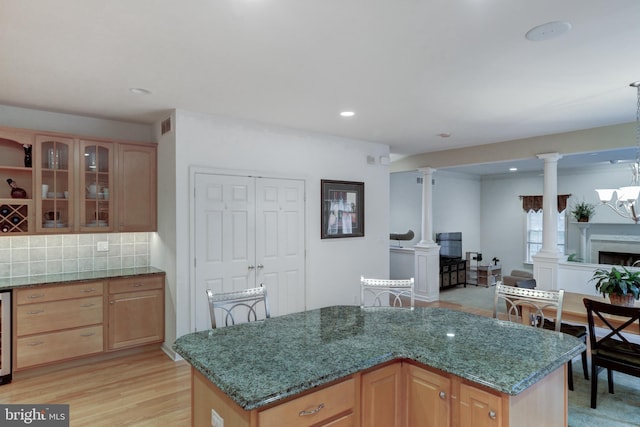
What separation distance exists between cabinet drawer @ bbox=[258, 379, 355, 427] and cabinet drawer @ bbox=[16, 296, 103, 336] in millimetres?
3177

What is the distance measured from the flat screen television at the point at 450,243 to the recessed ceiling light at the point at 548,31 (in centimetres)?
692

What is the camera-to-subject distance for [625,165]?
738cm

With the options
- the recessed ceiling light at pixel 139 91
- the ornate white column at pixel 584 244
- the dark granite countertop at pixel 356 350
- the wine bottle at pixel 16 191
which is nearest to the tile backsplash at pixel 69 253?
the wine bottle at pixel 16 191

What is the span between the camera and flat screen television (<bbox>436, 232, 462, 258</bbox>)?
877 cm

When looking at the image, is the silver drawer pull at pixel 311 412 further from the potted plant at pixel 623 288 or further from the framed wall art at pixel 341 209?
the framed wall art at pixel 341 209

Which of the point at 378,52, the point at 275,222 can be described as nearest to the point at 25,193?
the point at 275,222

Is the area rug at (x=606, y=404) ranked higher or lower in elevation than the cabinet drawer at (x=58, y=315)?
lower

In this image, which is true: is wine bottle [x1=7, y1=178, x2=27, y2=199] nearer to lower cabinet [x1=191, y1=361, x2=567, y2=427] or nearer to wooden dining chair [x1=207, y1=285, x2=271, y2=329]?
wooden dining chair [x1=207, y1=285, x2=271, y2=329]


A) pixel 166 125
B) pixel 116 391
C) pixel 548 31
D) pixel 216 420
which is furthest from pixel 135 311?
pixel 548 31

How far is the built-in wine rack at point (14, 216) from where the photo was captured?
3.49m

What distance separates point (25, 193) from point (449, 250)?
323 inches

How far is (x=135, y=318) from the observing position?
3.91 meters

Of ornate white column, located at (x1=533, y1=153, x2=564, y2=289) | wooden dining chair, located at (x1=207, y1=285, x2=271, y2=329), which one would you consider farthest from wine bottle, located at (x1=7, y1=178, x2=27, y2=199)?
ornate white column, located at (x1=533, y1=153, x2=564, y2=289)

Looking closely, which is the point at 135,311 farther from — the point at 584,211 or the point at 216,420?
the point at 584,211
